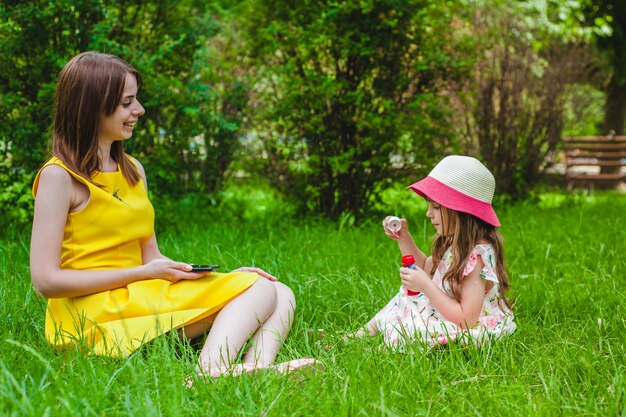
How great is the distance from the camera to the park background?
2.34m

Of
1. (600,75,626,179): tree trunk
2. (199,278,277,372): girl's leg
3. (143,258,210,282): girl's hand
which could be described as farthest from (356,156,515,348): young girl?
(600,75,626,179): tree trunk

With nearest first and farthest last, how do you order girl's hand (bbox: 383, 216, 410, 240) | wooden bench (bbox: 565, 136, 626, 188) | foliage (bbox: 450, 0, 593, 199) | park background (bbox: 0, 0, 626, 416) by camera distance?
1. park background (bbox: 0, 0, 626, 416)
2. girl's hand (bbox: 383, 216, 410, 240)
3. foliage (bbox: 450, 0, 593, 199)
4. wooden bench (bbox: 565, 136, 626, 188)

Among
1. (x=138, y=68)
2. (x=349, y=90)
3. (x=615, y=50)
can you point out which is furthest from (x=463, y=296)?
(x=615, y=50)

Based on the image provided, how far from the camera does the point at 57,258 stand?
8.37 feet

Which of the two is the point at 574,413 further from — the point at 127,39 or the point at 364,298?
the point at 127,39

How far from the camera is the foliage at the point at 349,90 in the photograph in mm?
5793

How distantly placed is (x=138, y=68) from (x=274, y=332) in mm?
3113

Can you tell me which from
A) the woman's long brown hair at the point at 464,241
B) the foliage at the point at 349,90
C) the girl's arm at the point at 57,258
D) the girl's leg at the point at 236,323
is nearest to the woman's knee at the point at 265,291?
the girl's leg at the point at 236,323

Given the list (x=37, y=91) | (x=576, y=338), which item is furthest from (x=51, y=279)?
(x=37, y=91)

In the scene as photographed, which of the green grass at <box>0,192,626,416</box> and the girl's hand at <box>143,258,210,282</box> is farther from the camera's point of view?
the girl's hand at <box>143,258,210,282</box>

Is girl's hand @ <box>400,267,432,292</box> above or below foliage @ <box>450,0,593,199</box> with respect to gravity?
above

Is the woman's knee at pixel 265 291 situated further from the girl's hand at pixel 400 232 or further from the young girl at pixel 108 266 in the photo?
the girl's hand at pixel 400 232

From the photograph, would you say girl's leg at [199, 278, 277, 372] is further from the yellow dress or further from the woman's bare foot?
the woman's bare foot

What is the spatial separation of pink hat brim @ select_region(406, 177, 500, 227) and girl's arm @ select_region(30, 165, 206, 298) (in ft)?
3.34
